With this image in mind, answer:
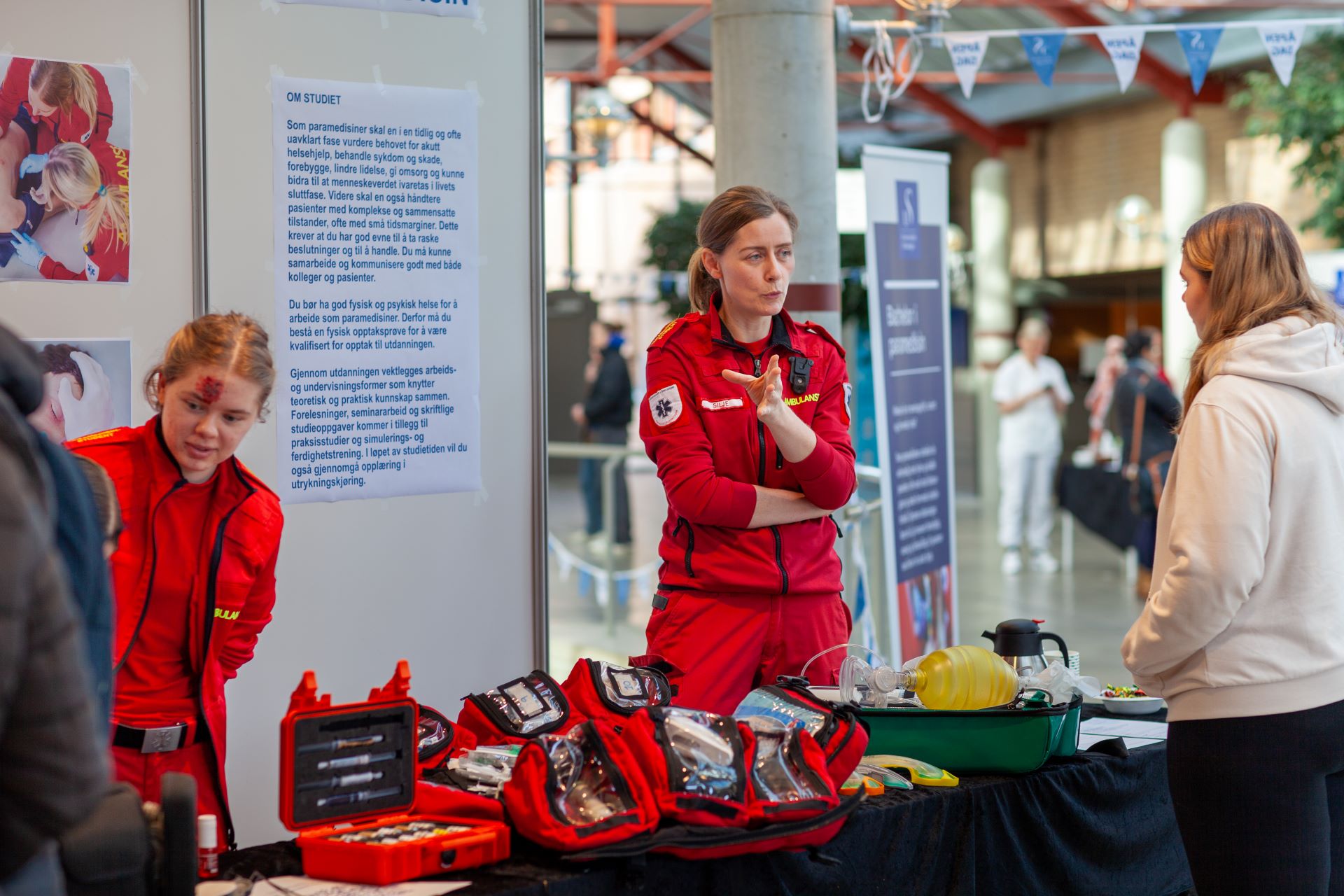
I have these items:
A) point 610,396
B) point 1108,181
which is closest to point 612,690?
point 610,396

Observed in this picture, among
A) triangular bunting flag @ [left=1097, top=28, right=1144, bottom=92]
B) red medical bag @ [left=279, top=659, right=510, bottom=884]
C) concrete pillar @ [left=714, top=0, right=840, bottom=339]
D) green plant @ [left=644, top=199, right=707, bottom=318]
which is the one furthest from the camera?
green plant @ [left=644, top=199, right=707, bottom=318]

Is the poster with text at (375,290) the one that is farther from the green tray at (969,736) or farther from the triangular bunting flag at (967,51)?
the triangular bunting flag at (967,51)

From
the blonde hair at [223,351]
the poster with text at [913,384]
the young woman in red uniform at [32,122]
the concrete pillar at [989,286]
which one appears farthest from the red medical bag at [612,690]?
the concrete pillar at [989,286]

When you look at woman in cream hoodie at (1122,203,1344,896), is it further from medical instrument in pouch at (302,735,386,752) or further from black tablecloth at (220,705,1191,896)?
medical instrument in pouch at (302,735,386,752)

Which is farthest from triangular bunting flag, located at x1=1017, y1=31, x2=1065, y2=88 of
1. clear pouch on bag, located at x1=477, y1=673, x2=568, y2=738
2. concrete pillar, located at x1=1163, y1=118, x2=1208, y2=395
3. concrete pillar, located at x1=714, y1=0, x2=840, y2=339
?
concrete pillar, located at x1=1163, y1=118, x2=1208, y2=395

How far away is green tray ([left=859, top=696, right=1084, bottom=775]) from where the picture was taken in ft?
7.15

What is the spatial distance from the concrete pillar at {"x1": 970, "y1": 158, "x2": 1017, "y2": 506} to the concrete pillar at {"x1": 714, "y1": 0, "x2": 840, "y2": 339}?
36.3ft

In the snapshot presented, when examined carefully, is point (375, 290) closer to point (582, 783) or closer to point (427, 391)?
point (427, 391)

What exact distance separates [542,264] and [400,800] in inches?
65.9

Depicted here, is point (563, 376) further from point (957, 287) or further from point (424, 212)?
point (424, 212)

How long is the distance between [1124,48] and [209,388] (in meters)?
4.25

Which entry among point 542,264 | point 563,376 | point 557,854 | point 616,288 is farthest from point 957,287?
point 557,854

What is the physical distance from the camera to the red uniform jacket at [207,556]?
197 cm

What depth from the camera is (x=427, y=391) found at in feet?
10.0
